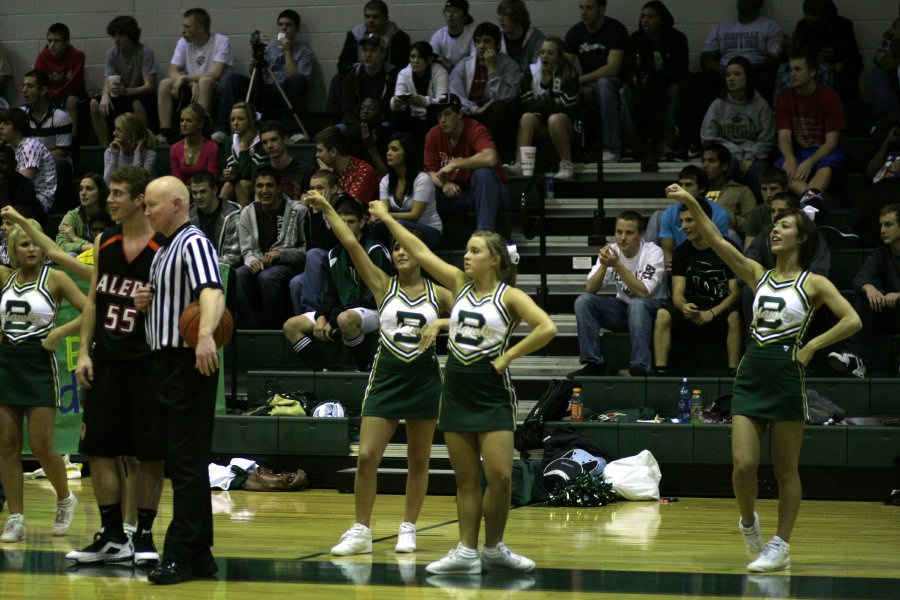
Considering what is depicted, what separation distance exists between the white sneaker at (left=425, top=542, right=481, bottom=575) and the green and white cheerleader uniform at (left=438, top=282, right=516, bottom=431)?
56cm

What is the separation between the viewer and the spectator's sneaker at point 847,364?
907cm

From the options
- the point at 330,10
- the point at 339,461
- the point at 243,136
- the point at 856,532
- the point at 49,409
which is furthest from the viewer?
the point at 330,10

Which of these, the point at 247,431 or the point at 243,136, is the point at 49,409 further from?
the point at 243,136

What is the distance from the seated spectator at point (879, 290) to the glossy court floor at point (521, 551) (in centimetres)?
142

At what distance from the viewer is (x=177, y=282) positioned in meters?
5.46

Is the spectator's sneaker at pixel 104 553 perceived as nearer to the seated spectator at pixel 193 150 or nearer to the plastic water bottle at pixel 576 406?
the plastic water bottle at pixel 576 406

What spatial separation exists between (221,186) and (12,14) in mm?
4464

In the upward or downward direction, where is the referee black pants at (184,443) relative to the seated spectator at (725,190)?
downward

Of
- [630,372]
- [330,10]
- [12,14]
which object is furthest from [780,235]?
[12,14]

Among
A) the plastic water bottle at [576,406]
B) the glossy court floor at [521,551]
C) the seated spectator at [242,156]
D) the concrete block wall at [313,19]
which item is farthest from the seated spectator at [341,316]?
the concrete block wall at [313,19]

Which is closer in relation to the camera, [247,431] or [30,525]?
[30,525]

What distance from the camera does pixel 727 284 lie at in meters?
9.45

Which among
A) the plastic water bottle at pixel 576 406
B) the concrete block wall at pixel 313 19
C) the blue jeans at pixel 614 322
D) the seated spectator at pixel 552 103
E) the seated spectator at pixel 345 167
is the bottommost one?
the plastic water bottle at pixel 576 406

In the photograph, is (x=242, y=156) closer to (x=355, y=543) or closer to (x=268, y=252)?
(x=268, y=252)
